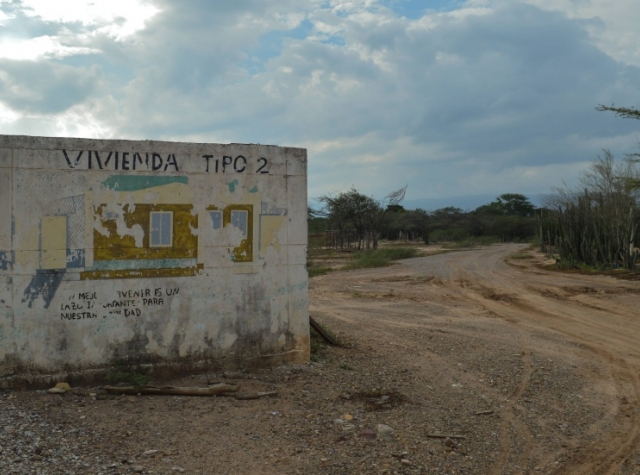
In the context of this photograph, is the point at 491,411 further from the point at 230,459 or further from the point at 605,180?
the point at 605,180

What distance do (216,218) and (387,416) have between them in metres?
3.10

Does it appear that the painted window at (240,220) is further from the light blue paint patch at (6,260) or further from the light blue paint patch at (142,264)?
the light blue paint patch at (6,260)

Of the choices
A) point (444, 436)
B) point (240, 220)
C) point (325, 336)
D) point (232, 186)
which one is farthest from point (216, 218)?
point (444, 436)

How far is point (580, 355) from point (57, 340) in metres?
7.67

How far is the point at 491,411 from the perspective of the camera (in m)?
6.45

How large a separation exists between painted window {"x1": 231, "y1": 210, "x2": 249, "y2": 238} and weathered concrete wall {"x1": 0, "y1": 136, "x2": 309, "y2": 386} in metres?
0.01

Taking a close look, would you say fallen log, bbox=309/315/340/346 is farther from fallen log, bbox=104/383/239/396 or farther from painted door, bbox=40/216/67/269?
painted door, bbox=40/216/67/269

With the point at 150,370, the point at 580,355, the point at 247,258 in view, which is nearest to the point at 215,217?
the point at 247,258

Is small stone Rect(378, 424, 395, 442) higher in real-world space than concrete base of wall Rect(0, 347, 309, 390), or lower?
lower

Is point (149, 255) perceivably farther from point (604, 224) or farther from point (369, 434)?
point (604, 224)

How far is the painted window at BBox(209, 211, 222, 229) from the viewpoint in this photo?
285 inches

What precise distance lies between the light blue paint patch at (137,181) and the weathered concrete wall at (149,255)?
12 mm

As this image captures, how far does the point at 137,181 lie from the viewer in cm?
691

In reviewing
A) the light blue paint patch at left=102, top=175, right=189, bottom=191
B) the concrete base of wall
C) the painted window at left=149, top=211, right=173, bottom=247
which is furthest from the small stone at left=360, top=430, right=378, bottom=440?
the light blue paint patch at left=102, top=175, right=189, bottom=191
